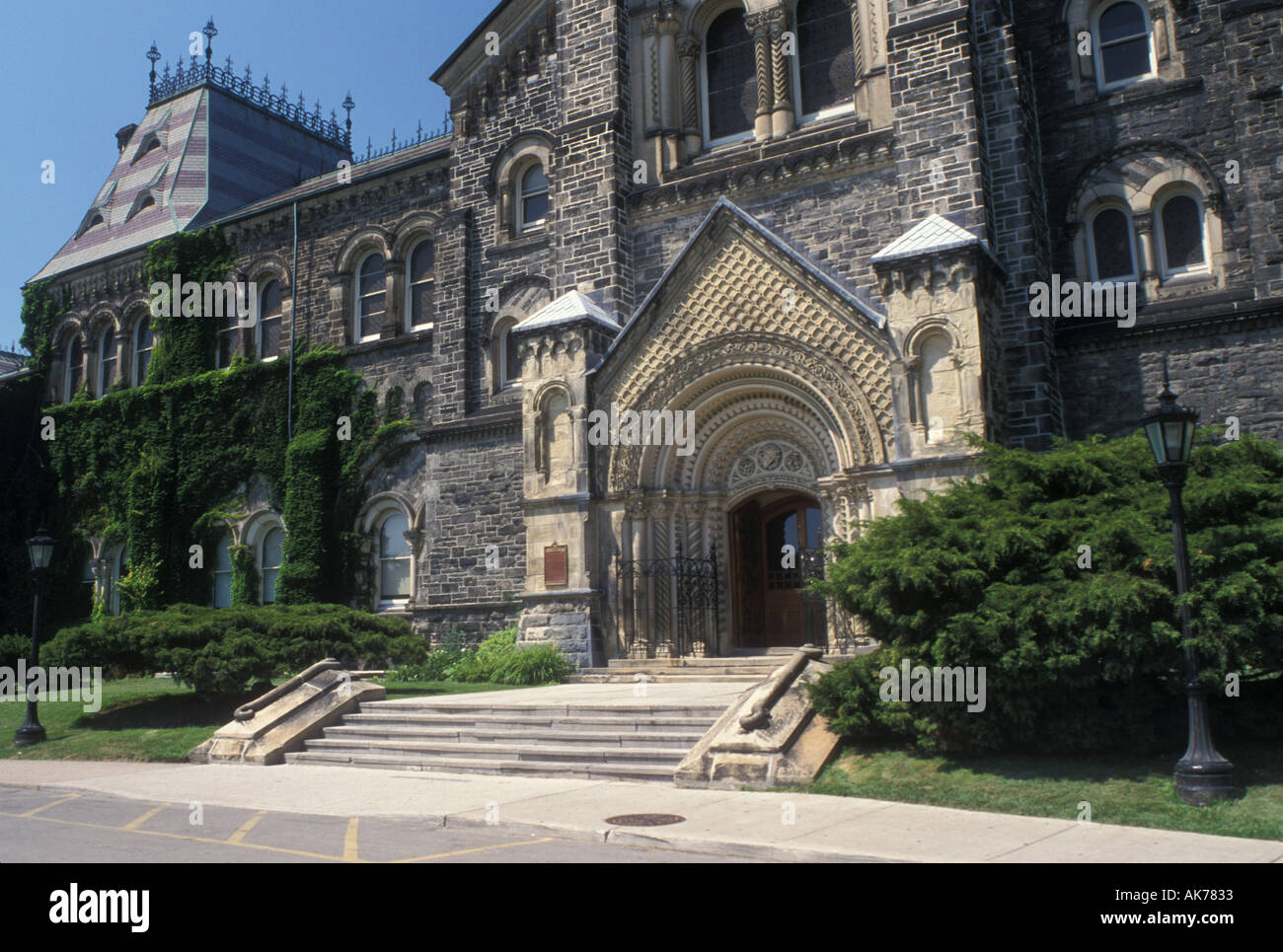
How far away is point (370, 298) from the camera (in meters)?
26.5

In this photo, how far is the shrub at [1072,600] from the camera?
341 inches

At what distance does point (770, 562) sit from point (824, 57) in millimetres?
9436

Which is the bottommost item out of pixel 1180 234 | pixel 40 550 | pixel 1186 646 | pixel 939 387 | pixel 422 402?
pixel 1186 646

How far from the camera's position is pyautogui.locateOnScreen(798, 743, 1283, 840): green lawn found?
7.78 m

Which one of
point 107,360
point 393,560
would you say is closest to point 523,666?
point 393,560

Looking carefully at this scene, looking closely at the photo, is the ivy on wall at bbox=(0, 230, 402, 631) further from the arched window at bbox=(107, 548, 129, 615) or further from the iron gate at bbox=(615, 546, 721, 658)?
the iron gate at bbox=(615, 546, 721, 658)

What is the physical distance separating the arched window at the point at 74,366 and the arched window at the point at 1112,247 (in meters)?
28.5

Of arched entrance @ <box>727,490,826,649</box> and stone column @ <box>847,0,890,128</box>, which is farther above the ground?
stone column @ <box>847,0,890,128</box>

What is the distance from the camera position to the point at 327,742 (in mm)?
13898

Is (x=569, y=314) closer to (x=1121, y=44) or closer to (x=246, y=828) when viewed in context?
(x=1121, y=44)

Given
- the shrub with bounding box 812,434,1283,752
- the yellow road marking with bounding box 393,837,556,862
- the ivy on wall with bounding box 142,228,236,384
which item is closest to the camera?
the yellow road marking with bounding box 393,837,556,862

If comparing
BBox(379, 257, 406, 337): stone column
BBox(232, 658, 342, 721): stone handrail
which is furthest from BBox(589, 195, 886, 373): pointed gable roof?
BBox(379, 257, 406, 337): stone column

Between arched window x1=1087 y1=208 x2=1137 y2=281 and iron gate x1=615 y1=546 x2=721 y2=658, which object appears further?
iron gate x1=615 y1=546 x2=721 y2=658

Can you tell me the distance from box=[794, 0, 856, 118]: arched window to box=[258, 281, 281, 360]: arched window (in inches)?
600
